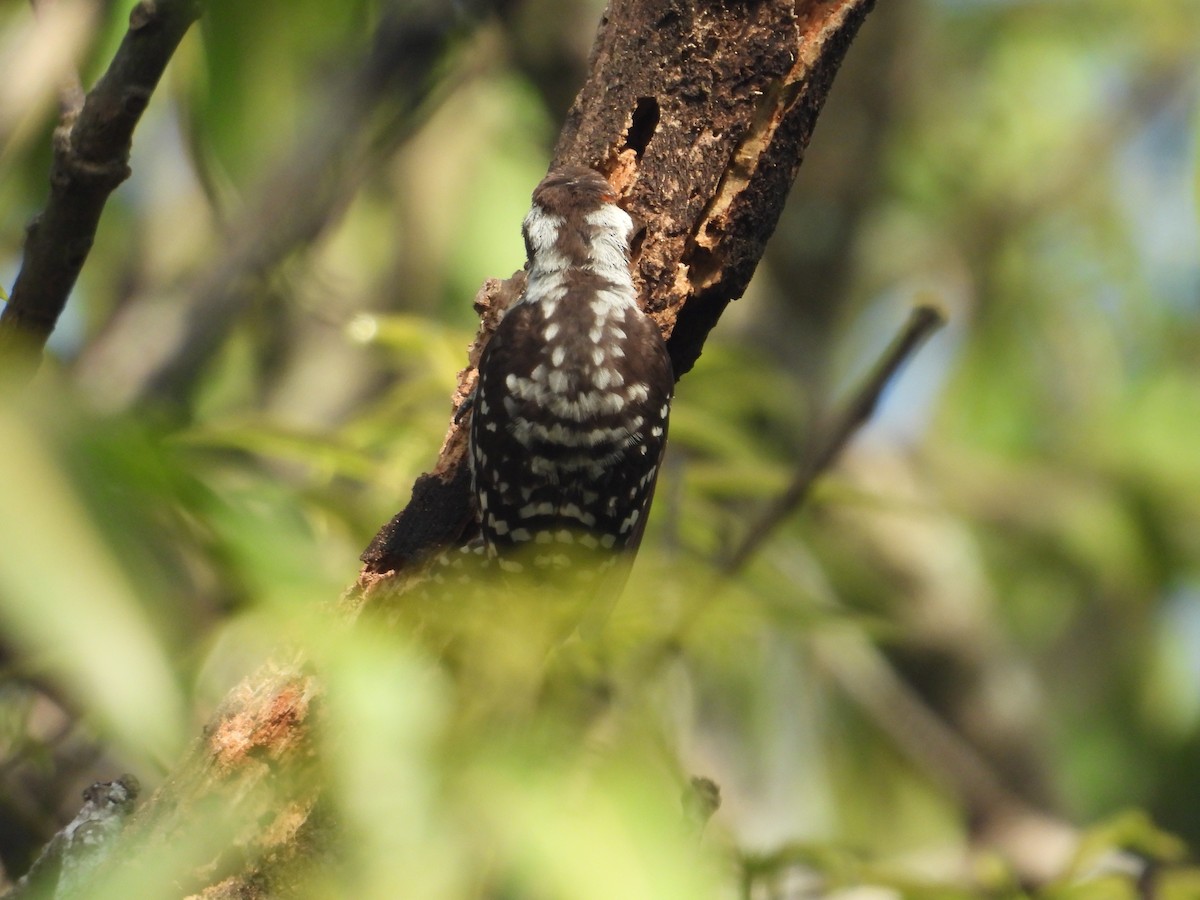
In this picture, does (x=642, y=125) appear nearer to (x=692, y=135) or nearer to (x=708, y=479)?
(x=692, y=135)

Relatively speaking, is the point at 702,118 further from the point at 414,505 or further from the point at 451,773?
the point at 451,773

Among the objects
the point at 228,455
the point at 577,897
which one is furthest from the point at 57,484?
the point at 228,455

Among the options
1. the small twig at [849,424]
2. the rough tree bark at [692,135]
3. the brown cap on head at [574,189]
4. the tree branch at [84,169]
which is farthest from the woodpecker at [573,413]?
the tree branch at [84,169]

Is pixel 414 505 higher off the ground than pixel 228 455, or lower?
lower

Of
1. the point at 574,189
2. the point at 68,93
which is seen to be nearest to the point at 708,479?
the point at 574,189

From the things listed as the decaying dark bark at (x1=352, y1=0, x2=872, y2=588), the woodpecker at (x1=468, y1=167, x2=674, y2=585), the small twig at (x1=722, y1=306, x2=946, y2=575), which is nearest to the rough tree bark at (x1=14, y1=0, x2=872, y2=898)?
the decaying dark bark at (x1=352, y1=0, x2=872, y2=588)

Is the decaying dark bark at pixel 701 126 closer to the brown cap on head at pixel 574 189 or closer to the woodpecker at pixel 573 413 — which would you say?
the brown cap on head at pixel 574 189
